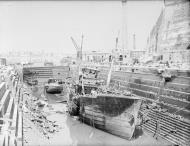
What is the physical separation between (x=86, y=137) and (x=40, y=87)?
25557mm

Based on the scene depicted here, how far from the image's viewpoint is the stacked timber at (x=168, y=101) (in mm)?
11876

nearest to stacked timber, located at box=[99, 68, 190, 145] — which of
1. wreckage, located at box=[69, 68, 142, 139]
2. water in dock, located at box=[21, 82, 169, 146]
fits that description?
water in dock, located at box=[21, 82, 169, 146]

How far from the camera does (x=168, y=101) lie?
47.6ft

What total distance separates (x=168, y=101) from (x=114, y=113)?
4.15 m

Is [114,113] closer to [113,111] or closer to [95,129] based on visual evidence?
[113,111]

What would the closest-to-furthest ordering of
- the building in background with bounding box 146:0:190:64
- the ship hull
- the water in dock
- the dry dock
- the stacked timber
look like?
the dry dock, the water in dock, the stacked timber, the ship hull, the building in background with bounding box 146:0:190:64

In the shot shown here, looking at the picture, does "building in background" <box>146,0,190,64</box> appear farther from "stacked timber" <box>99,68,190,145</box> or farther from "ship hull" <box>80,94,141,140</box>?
"ship hull" <box>80,94,141,140</box>

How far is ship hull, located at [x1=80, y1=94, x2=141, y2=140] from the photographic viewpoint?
40.3ft

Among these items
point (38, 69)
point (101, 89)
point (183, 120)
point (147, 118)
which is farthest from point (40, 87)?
point (183, 120)

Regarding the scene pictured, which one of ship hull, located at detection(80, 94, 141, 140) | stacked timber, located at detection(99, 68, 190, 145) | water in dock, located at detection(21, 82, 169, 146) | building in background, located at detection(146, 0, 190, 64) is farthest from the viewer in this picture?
building in background, located at detection(146, 0, 190, 64)

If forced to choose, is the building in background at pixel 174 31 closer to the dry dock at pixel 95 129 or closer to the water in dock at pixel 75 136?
the dry dock at pixel 95 129

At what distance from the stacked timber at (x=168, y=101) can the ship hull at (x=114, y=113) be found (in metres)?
2.06

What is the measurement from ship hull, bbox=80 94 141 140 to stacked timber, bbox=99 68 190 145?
206 cm

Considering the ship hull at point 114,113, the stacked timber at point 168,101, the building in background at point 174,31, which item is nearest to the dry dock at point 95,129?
the stacked timber at point 168,101
